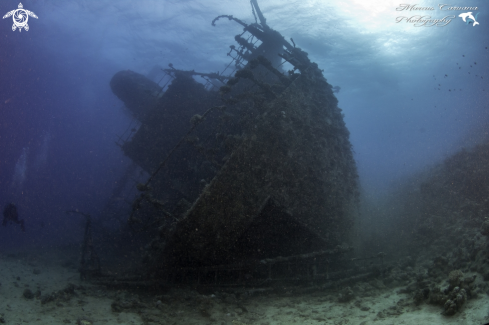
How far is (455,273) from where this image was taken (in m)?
4.66

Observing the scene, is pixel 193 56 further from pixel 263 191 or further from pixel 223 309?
pixel 223 309

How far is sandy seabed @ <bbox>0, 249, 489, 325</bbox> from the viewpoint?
4.08 meters

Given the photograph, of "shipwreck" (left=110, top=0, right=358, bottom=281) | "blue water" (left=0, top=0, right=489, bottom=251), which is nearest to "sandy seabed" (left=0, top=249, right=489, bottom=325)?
"shipwreck" (left=110, top=0, right=358, bottom=281)

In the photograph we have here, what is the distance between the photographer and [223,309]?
5.31 m

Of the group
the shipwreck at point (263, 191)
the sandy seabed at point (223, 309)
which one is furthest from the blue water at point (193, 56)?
the sandy seabed at point (223, 309)

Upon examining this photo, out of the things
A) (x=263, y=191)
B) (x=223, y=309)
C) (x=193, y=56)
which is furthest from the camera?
(x=193, y=56)

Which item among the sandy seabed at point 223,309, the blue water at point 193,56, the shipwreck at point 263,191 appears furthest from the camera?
the blue water at point 193,56

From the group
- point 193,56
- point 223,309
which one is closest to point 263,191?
point 223,309

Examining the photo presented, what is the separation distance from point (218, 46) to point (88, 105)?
105 m

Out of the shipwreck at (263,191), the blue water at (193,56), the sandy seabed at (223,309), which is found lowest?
the sandy seabed at (223,309)

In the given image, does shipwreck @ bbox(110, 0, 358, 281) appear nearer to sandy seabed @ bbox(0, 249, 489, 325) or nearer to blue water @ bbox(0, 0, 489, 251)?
sandy seabed @ bbox(0, 249, 489, 325)

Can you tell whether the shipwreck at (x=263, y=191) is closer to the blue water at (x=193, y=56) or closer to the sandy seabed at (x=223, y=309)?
the sandy seabed at (x=223, y=309)

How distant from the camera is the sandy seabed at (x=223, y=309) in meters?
4.08

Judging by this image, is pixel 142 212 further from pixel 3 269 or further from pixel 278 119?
pixel 278 119
